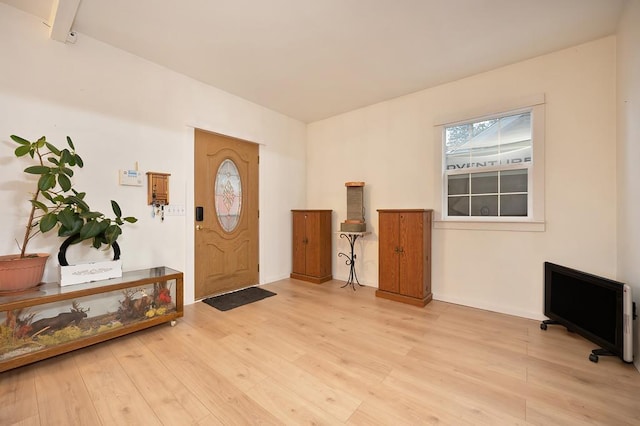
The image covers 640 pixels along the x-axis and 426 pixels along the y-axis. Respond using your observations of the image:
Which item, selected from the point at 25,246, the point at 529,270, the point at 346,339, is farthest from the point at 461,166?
the point at 25,246

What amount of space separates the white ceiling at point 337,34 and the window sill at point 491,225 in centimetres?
176

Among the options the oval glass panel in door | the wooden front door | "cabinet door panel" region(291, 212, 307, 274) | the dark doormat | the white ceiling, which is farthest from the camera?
"cabinet door panel" region(291, 212, 307, 274)

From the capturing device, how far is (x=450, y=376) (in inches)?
72.3

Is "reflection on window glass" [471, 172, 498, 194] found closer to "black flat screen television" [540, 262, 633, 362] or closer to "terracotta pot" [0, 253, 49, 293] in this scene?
"black flat screen television" [540, 262, 633, 362]

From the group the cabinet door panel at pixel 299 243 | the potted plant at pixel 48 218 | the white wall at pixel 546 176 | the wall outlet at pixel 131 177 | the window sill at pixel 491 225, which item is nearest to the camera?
the potted plant at pixel 48 218

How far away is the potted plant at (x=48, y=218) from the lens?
1942 mm

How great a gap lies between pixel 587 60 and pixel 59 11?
4567 mm

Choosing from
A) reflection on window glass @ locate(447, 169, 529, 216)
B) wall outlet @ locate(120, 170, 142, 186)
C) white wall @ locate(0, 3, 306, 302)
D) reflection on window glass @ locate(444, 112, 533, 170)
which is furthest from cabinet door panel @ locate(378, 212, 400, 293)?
wall outlet @ locate(120, 170, 142, 186)

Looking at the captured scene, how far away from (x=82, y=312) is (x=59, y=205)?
0.92 metres

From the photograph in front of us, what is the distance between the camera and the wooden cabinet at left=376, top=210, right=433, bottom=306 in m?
3.19

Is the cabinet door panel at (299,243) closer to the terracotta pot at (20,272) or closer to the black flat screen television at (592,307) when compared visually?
the terracotta pot at (20,272)

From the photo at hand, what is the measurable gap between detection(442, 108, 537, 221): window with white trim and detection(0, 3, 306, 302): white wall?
279 centimetres

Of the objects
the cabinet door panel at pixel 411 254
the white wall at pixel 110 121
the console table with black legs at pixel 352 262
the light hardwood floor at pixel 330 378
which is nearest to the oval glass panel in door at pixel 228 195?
the white wall at pixel 110 121

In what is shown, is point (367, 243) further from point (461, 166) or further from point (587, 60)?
point (587, 60)
